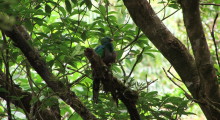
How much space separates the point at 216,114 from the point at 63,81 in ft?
3.95

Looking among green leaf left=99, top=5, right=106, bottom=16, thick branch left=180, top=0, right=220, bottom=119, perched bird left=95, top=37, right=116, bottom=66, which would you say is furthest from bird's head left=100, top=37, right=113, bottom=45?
thick branch left=180, top=0, right=220, bottom=119

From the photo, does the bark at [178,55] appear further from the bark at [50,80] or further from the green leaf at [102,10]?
the bark at [50,80]

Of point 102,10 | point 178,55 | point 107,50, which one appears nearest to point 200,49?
point 178,55

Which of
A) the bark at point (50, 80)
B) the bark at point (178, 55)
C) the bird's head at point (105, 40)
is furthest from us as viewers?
the bird's head at point (105, 40)

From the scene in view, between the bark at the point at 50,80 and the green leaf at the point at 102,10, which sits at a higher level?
the green leaf at the point at 102,10

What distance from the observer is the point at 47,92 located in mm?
2328

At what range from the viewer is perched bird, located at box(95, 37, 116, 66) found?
258cm

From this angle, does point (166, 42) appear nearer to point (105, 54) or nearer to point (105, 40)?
point (105, 40)

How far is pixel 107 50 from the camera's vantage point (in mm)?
2770

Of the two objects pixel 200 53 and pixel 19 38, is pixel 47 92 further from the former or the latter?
pixel 200 53

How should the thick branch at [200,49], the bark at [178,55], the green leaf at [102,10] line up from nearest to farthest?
the thick branch at [200,49] → the bark at [178,55] → the green leaf at [102,10]

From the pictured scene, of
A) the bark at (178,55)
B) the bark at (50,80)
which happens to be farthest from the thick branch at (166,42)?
the bark at (50,80)

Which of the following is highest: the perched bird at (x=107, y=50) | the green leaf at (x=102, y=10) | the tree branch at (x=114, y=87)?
the green leaf at (x=102, y=10)

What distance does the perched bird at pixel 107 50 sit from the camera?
2.58 metres
